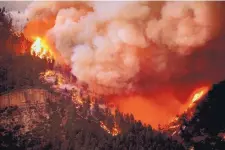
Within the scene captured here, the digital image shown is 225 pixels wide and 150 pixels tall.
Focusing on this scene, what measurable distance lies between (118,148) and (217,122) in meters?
31.4

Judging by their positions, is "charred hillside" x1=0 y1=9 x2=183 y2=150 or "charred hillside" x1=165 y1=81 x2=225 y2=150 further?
"charred hillside" x1=165 y1=81 x2=225 y2=150

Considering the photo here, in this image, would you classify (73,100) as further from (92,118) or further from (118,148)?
(118,148)

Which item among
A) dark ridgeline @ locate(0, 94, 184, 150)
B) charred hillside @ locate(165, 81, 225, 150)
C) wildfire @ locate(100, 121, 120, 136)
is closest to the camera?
dark ridgeline @ locate(0, 94, 184, 150)

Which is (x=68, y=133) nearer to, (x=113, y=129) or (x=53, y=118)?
(x=53, y=118)

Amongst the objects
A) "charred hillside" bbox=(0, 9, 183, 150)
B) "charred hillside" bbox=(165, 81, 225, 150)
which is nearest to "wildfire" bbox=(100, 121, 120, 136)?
"charred hillside" bbox=(0, 9, 183, 150)

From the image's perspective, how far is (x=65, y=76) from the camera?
94188 millimetres

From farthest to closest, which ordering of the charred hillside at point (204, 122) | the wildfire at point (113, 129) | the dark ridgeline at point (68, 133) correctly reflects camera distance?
the charred hillside at point (204, 122)
the wildfire at point (113, 129)
the dark ridgeline at point (68, 133)

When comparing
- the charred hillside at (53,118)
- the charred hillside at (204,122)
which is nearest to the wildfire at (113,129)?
the charred hillside at (53,118)

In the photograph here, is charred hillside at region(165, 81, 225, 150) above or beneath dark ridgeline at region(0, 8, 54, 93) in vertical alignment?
beneath

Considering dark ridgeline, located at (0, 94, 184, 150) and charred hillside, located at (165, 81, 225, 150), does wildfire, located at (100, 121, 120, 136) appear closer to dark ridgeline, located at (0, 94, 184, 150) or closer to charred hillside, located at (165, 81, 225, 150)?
dark ridgeline, located at (0, 94, 184, 150)

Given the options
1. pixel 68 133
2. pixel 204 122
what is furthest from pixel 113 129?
pixel 204 122

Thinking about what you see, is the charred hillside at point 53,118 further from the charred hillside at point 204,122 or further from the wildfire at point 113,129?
the charred hillside at point 204,122

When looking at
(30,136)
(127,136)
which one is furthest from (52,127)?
(127,136)

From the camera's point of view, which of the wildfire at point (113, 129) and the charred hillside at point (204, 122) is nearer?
the wildfire at point (113, 129)
